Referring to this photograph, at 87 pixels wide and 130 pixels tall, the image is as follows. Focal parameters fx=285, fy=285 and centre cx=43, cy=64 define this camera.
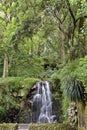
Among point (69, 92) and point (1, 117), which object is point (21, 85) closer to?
point (1, 117)

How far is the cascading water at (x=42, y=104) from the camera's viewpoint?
40.6ft

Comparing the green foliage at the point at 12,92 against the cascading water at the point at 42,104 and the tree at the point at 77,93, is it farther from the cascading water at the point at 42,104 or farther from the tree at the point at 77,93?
the tree at the point at 77,93

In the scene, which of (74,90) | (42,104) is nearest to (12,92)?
(42,104)

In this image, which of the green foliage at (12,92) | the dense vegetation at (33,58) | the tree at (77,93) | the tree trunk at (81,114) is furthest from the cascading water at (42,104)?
the tree at (77,93)

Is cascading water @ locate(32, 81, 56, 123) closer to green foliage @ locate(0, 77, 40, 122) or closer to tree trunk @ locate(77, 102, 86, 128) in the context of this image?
green foliage @ locate(0, 77, 40, 122)

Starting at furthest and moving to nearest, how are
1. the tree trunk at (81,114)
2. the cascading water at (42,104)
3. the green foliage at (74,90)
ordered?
the cascading water at (42,104) < the tree trunk at (81,114) < the green foliage at (74,90)

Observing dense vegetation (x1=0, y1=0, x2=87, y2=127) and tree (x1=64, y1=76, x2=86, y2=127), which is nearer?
tree (x1=64, y1=76, x2=86, y2=127)

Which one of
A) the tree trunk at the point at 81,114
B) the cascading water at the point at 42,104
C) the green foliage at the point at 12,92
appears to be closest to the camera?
the tree trunk at the point at 81,114

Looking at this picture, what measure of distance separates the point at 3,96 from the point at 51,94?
7.16 feet

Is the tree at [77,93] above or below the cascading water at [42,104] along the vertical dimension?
above

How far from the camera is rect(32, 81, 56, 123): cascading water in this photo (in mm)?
12367

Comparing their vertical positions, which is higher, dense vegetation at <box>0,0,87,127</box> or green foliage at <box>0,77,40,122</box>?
dense vegetation at <box>0,0,87,127</box>

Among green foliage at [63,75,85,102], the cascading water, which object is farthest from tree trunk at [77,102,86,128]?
the cascading water

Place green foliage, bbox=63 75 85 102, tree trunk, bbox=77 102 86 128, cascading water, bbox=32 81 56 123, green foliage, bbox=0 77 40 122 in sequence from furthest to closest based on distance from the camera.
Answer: green foliage, bbox=0 77 40 122 → cascading water, bbox=32 81 56 123 → tree trunk, bbox=77 102 86 128 → green foliage, bbox=63 75 85 102
